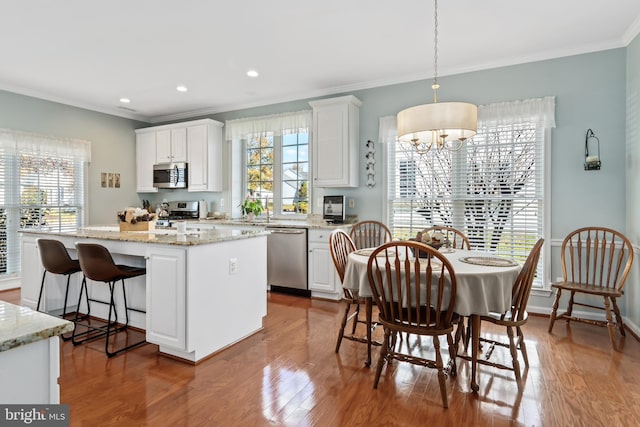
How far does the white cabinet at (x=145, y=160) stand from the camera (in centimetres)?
600

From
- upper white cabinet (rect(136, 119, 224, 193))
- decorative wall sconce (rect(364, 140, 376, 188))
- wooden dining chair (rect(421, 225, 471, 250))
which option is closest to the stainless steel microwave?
upper white cabinet (rect(136, 119, 224, 193))

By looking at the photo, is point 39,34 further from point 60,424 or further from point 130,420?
point 60,424

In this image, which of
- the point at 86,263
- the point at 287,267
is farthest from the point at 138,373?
the point at 287,267

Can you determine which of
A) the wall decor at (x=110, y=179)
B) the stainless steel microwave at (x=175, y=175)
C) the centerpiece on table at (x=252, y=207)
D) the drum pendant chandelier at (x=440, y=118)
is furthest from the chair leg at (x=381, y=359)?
the wall decor at (x=110, y=179)

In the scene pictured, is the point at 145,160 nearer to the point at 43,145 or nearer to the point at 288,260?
the point at 43,145

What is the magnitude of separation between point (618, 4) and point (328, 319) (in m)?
3.51

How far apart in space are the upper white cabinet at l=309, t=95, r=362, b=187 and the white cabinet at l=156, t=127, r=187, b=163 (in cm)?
233

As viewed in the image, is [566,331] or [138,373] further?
[566,331]

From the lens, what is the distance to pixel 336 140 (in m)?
4.45

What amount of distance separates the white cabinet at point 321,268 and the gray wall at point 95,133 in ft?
11.8

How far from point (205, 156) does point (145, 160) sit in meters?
1.32

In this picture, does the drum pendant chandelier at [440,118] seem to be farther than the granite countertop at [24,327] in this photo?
Yes

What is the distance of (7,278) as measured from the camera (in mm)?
4699

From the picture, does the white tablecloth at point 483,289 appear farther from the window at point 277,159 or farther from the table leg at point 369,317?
the window at point 277,159
